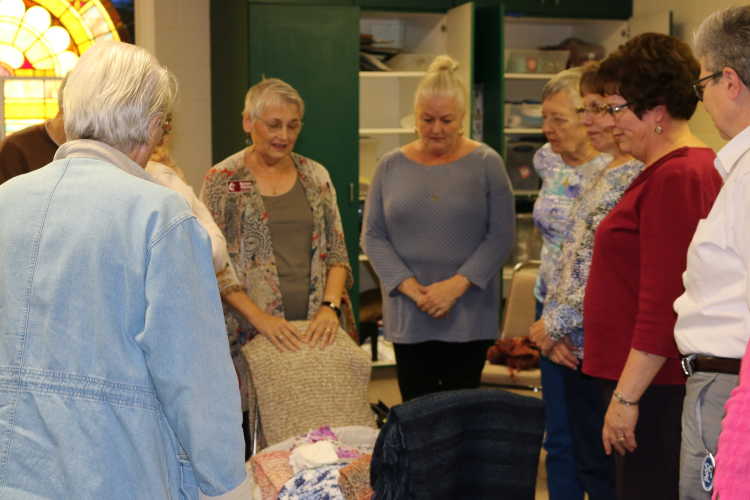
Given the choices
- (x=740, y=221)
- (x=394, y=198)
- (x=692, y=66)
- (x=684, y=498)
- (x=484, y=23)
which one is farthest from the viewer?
(x=484, y=23)

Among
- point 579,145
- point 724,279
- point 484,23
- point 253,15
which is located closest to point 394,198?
point 579,145

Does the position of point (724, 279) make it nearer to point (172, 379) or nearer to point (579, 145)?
point (172, 379)

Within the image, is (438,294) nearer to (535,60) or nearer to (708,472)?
(708,472)

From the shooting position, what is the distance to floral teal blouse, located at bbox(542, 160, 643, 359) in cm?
237

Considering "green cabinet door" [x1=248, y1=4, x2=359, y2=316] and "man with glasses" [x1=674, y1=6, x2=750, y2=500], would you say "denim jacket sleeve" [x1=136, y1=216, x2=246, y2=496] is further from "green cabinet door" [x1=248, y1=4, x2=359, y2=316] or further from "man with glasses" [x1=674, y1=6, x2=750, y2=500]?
"green cabinet door" [x1=248, y1=4, x2=359, y2=316]

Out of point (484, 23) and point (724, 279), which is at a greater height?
point (484, 23)

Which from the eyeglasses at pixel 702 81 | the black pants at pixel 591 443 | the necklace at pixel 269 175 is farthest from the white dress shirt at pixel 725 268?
the necklace at pixel 269 175

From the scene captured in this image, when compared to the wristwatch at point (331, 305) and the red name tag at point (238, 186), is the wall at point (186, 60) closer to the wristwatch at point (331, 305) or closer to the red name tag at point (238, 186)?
the red name tag at point (238, 186)

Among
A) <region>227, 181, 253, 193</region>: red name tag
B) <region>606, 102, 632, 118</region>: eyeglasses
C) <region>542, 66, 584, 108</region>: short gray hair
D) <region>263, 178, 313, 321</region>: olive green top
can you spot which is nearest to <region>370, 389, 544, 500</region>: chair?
<region>606, 102, 632, 118</region>: eyeglasses

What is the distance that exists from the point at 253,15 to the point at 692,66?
10.1 ft

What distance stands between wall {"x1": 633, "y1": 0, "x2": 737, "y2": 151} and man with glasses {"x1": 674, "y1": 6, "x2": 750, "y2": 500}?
316 cm

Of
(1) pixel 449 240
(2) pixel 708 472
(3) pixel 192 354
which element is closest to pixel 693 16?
(1) pixel 449 240

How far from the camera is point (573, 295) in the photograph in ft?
8.09

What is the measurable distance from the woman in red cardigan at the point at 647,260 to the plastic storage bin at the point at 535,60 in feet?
10.2
